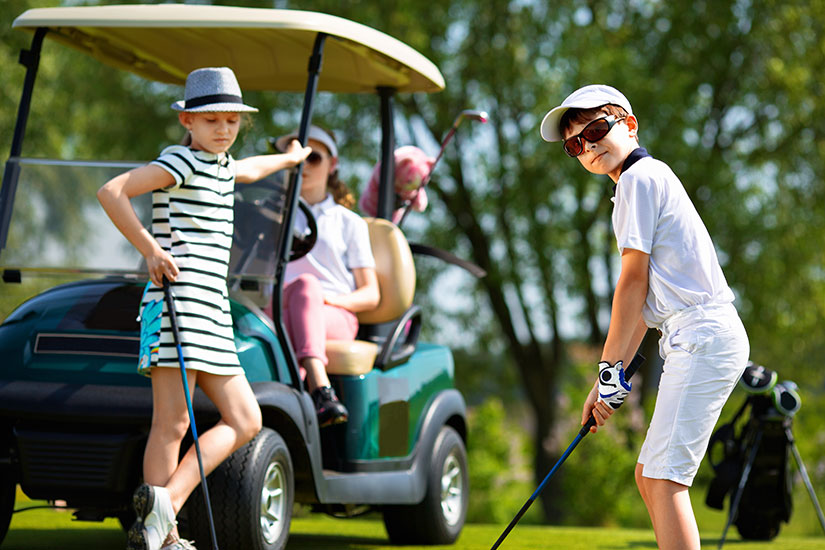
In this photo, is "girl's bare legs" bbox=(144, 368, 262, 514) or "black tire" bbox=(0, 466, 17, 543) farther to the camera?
"black tire" bbox=(0, 466, 17, 543)

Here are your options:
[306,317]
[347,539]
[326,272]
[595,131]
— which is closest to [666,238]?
[595,131]

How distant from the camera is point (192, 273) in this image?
3852 millimetres

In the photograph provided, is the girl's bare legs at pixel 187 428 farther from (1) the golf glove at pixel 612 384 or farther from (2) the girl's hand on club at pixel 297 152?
(1) the golf glove at pixel 612 384

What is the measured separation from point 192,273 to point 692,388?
63.5 inches

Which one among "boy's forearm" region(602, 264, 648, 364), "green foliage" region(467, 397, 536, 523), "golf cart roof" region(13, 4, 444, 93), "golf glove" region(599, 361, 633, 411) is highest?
"golf cart roof" region(13, 4, 444, 93)

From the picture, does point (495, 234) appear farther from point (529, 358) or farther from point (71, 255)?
point (71, 255)

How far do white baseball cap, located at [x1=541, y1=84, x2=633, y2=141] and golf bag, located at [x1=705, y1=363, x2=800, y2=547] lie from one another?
2786mm

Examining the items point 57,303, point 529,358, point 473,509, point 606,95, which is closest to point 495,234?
point 529,358

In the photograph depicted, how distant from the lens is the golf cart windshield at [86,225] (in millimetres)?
4664

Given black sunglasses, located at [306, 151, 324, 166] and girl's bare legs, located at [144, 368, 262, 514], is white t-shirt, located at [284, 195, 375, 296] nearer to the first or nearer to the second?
black sunglasses, located at [306, 151, 324, 166]

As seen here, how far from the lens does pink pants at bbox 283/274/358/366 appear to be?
4887 millimetres

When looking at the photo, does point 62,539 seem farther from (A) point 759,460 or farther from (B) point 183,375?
(A) point 759,460

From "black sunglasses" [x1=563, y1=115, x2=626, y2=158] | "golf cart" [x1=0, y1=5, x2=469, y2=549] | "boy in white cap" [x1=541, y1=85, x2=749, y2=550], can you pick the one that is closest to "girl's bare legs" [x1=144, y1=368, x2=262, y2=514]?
"golf cart" [x1=0, y1=5, x2=469, y2=549]

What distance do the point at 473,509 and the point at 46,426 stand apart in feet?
25.3
